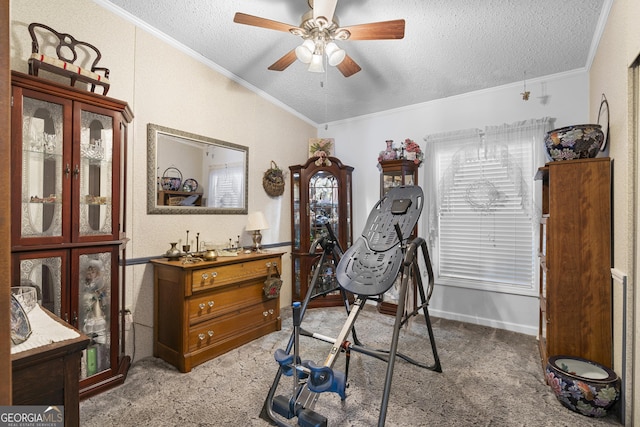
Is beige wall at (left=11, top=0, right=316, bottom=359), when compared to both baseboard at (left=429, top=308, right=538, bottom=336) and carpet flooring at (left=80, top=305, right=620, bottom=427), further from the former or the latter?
baseboard at (left=429, top=308, right=538, bottom=336)

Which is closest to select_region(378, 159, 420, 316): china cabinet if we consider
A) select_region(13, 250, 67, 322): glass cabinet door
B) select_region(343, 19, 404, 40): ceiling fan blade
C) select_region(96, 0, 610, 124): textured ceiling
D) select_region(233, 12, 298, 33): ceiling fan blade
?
select_region(96, 0, 610, 124): textured ceiling

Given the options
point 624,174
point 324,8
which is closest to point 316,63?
point 324,8

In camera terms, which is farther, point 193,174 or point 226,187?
A: point 226,187

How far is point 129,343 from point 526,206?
4095mm

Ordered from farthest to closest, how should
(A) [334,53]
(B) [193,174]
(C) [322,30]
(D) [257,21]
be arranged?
(B) [193,174] → (A) [334,53] → (C) [322,30] → (D) [257,21]

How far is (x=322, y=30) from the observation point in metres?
2.11

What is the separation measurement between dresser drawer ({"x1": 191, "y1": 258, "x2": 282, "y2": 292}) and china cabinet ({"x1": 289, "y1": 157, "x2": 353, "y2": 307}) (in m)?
0.93

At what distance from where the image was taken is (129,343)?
2.56 meters

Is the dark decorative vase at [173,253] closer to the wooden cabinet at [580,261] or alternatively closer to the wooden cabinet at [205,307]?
the wooden cabinet at [205,307]

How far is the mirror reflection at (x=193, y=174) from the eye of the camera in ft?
9.05

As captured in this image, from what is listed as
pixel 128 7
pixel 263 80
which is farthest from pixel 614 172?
pixel 128 7

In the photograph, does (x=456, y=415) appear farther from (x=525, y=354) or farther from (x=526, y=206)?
(x=526, y=206)

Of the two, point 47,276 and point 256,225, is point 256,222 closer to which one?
point 256,225

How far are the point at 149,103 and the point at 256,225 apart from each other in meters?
1.57
